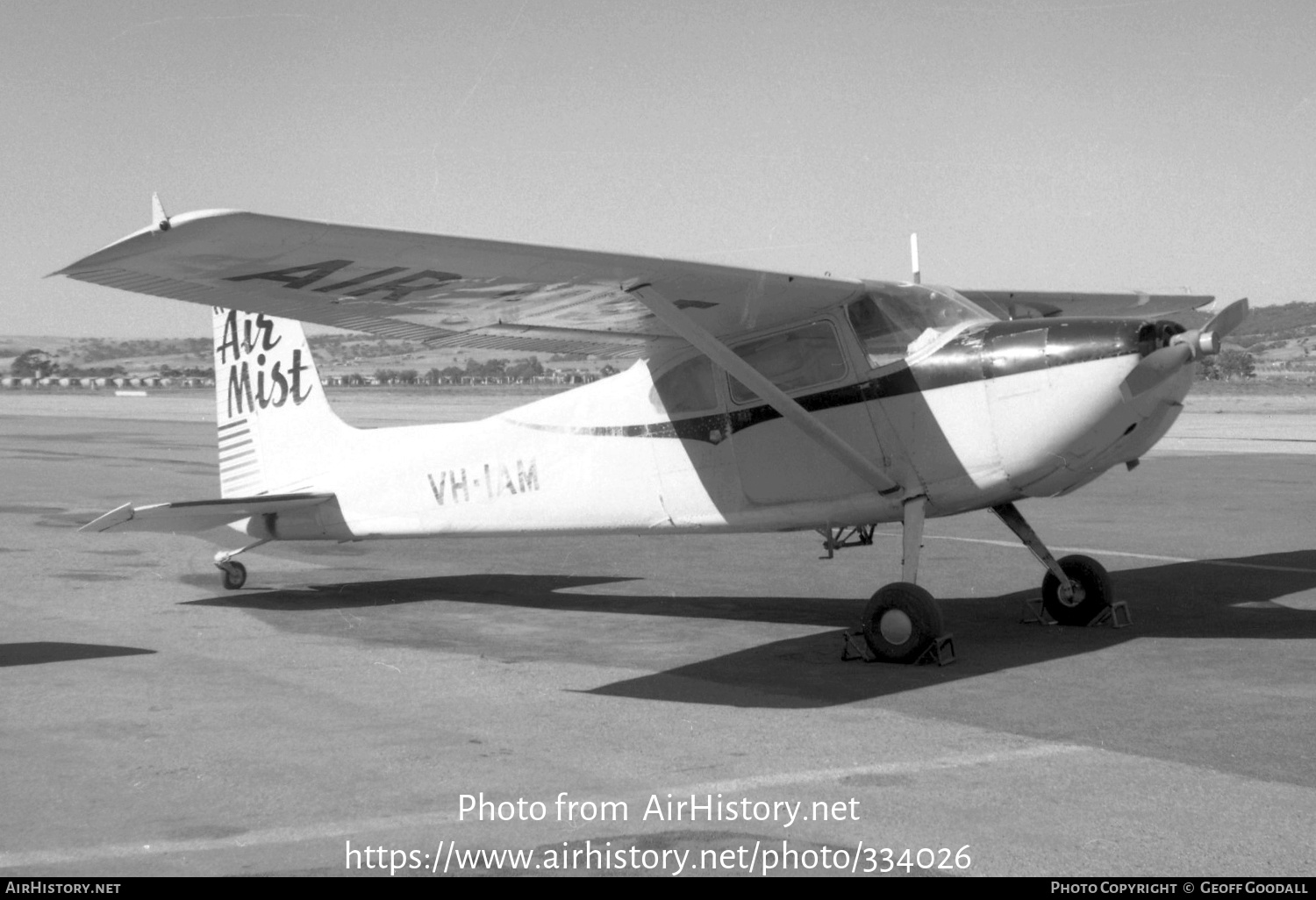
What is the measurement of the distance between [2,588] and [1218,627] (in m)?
9.65

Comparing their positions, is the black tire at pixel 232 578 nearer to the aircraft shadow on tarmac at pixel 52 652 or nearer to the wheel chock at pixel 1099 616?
the aircraft shadow on tarmac at pixel 52 652

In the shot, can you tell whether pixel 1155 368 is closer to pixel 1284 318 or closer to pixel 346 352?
pixel 1284 318

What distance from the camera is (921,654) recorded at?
7953 mm

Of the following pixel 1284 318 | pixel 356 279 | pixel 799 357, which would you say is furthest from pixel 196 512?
pixel 1284 318

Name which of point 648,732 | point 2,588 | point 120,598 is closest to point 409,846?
point 648,732

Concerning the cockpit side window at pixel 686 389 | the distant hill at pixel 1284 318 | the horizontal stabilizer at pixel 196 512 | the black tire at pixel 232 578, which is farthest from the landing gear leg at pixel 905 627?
the distant hill at pixel 1284 318

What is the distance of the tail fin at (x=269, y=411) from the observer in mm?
11430

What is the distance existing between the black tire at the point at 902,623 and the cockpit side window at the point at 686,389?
75.7 inches

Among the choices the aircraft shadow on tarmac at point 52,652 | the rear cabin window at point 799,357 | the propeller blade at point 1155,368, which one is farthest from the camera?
the rear cabin window at point 799,357

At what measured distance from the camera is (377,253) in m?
6.95

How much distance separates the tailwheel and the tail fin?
64 cm

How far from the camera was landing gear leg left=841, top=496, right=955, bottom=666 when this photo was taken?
26.0 feet

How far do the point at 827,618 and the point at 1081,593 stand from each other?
1.81 m

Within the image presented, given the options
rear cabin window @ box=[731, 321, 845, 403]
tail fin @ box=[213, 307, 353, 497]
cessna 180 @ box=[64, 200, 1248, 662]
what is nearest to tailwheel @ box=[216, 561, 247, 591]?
tail fin @ box=[213, 307, 353, 497]
